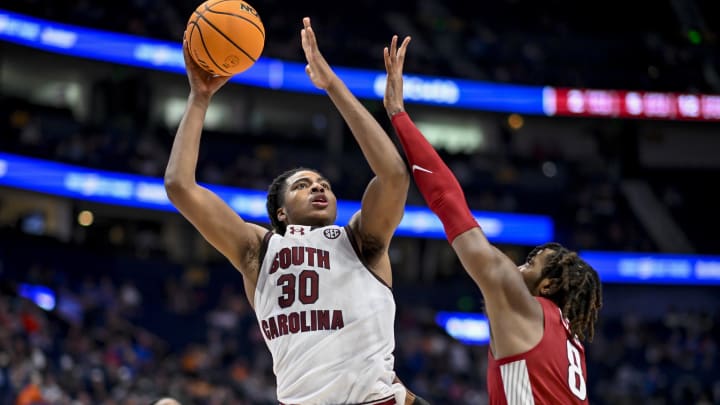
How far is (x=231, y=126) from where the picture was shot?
29766 millimetres

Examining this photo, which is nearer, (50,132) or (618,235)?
(50,132)

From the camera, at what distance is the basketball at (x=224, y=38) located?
445 centimetres

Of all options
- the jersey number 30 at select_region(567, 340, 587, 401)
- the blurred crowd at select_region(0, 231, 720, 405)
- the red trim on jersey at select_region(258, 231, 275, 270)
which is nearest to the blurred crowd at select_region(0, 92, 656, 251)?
the blurred crowd at select_region(0, 231, 720, 405)

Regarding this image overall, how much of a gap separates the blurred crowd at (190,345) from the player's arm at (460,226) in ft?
30.2

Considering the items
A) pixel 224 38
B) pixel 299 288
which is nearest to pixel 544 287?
pixel 299 288

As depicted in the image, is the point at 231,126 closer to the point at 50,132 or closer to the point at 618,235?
the point at 50,132

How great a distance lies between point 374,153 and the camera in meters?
4.14

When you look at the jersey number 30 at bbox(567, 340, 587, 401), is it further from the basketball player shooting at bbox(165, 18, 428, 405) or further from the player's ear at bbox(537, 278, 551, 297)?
the basketball player shooting at bbox(165, 18, 428, 405)

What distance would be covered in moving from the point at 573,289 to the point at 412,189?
2194cm

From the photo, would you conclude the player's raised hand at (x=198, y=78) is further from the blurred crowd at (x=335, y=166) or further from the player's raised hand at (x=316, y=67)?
the blurred crowd at (x=335, y=166)

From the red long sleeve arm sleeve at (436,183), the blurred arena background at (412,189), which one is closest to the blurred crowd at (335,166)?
the blurred arena background at (412,189)

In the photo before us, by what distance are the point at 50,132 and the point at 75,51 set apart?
2532mm

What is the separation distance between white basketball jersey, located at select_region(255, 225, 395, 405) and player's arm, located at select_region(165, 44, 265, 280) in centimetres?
13

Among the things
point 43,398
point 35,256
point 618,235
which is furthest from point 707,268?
point 43,398
